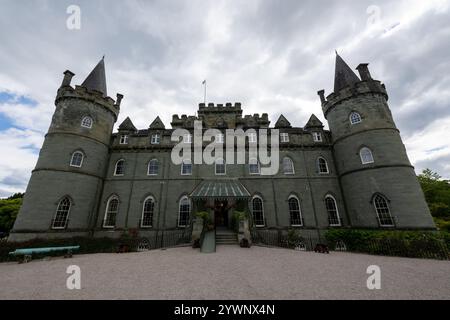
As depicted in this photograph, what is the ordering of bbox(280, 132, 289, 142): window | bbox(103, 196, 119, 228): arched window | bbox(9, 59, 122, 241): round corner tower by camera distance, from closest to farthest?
bbox(9, 59, 122, 241): round corner tower
bbox(103, 196, 119, 228): arched window
bbox(280, 132, 289, 142): window

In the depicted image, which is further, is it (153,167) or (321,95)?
(321,95)

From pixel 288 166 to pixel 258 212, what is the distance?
6.11 metres

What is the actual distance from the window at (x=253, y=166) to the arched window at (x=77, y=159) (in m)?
17.1

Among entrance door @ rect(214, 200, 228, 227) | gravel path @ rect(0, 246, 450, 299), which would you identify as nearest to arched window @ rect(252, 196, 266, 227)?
entrance door @ rect(214, 200, 228, 227)

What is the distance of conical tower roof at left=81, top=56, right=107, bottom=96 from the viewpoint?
1948cm

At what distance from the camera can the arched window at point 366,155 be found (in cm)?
1628

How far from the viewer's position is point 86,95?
1830cm

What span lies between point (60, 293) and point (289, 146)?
1988cm

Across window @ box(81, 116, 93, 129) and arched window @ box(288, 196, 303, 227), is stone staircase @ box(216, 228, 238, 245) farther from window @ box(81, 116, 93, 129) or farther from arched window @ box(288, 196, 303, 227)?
window @ box(81, 116, 93, 129)

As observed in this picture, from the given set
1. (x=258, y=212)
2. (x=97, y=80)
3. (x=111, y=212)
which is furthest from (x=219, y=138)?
(x=97, y=80)

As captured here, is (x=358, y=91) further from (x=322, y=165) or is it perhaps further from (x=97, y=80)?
(x=97, y=80)

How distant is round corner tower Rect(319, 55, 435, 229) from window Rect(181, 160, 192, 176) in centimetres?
1603

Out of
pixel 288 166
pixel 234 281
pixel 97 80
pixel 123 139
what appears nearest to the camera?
pixel 234 281
